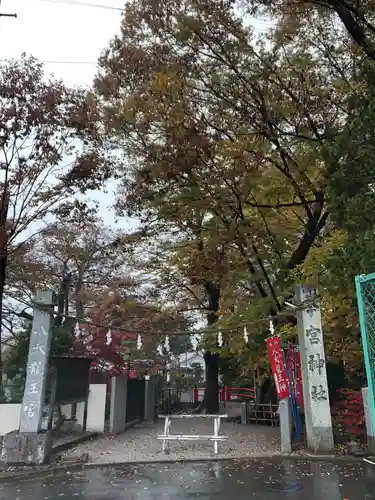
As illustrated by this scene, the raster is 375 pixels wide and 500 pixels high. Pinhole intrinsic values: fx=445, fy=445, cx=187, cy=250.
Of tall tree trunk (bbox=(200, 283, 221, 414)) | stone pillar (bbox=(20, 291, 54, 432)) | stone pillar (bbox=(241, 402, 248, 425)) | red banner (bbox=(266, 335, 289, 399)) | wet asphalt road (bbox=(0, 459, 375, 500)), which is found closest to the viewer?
wet asphalt road (bbox=(0, 459, 375, 500))

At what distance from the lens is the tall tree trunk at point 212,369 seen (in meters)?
21.0

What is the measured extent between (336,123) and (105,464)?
360 inches

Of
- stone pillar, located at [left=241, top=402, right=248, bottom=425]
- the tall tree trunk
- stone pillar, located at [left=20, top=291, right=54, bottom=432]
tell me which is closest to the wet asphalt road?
stone pillar, located at [left=20, top=291, right=54, bottom=432]

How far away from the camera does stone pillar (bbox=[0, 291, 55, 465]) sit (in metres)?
9.06

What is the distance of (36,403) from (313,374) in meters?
6.37

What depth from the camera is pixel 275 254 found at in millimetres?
13672

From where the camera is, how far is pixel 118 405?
48.5 feet

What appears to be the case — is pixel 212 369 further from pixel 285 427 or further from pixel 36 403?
pixel 36 403

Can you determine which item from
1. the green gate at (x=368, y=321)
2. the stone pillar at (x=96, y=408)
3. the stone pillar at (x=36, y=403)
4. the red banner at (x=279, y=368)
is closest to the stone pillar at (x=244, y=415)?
the stone pillar at (x=96, y=408)

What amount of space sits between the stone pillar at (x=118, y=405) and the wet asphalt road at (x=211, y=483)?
529cm

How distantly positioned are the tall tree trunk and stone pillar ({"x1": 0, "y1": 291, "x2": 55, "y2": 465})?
10.8 meters

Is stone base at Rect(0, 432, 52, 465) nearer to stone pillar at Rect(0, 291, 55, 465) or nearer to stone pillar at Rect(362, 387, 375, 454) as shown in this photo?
stone pillar at Rect(0, 291, 55, 465)

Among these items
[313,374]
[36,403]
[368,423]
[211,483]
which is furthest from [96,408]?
[368,423]

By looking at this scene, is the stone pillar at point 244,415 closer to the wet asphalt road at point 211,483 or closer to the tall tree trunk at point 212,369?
the tall tree trunk at point 212,369
